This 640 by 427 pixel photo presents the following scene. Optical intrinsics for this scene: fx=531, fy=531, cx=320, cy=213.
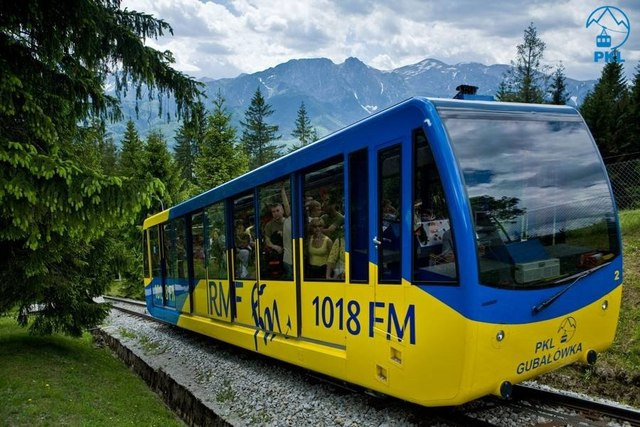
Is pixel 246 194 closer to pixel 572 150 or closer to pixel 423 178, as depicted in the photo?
pixel 423 178

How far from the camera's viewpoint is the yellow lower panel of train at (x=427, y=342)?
14.6 ft

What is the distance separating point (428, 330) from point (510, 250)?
3.31 feet

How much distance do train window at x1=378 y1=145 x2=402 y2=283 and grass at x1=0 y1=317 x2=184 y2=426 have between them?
4.34 metres

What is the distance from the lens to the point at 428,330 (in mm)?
4719

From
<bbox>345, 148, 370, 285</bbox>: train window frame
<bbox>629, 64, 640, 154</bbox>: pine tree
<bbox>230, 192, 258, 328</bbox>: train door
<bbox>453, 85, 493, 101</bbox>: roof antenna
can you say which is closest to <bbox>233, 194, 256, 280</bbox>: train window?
<bbox>230, 192, 258, 328</bbox>: train door

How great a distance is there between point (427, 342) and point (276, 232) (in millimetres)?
3423

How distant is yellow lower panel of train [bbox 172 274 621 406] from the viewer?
446cm

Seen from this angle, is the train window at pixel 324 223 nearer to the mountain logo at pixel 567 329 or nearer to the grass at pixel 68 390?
the mountain logo at pixel 567 329

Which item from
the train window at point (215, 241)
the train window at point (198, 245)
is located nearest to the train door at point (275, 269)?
the train window at point (215, 241)

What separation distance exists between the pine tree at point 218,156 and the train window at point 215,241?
Result: 21194mm

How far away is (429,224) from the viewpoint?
15.8ft

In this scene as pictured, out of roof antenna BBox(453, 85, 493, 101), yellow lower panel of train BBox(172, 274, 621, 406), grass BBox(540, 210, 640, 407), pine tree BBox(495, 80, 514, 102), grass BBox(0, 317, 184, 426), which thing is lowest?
grass BBox(0, 317, 184, 426)

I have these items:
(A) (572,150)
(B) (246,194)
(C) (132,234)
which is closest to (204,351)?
(B) (246,194)

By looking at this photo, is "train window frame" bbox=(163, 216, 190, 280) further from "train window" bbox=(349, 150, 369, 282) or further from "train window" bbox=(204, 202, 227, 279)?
"train window" bbox=(349, 150, 369, 282)
